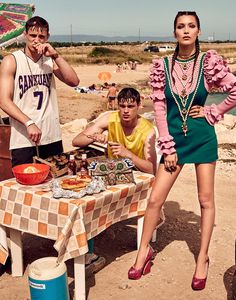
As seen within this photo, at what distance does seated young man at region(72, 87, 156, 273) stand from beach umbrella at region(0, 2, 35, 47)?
1976 millimetres

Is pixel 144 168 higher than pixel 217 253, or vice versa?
pixel 144 168

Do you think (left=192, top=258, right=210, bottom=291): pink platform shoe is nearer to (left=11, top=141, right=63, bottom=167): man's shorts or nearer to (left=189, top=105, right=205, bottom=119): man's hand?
(left=189, top=105, right=205, bottom=119): man's hand

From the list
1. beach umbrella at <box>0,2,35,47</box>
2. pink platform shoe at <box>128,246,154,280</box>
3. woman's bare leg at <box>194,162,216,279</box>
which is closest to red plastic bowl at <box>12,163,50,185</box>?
pink platform shoe at <box>128,246,154,280</box>

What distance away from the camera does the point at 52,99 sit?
14.3ft

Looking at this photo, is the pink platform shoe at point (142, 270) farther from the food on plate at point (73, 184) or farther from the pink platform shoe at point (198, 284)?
the food on plate at point (73, 184)

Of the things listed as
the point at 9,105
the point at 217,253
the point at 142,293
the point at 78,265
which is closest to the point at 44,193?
the point at 78,265

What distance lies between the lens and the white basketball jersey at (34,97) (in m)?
4.11

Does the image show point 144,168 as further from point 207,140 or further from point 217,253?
point 217,253

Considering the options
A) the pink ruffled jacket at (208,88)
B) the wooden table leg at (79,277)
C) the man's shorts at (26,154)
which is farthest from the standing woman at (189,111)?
the man's shorts at (26,154)

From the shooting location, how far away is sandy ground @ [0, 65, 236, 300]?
3857mm

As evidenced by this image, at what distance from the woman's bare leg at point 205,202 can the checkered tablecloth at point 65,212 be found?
0.53m

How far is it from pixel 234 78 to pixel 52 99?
1.77 m

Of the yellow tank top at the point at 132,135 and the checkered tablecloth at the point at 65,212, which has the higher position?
the yellow tank top at the point at 132,135

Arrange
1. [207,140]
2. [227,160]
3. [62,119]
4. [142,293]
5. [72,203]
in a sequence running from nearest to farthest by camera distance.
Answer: [72,203], [207,140], [142,293], [227,160], [62,119]
